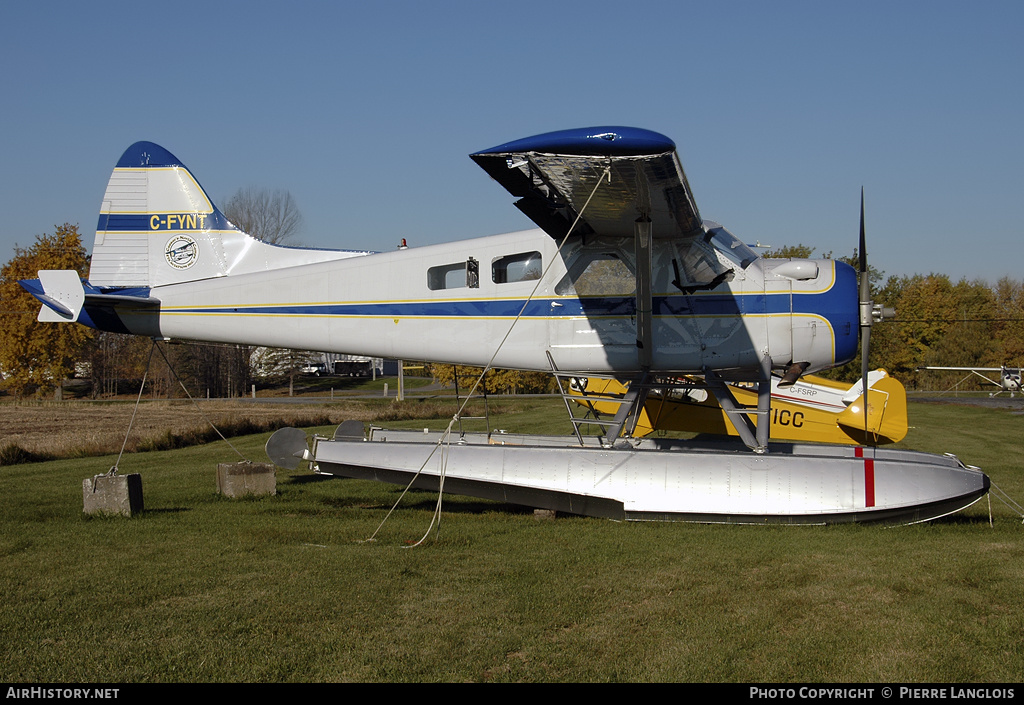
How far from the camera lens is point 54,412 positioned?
30859 mm

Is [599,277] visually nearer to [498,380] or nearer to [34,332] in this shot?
[498,380]

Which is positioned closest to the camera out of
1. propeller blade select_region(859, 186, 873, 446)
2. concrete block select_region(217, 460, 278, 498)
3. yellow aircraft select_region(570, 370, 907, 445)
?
propeller blade select_region(859, 186, 873, 446)

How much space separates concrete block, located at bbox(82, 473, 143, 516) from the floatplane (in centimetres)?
206

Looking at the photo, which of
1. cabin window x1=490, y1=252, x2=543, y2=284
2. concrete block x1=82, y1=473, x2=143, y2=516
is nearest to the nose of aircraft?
cabin window x1=490, y1=252, x2=543, y2=284

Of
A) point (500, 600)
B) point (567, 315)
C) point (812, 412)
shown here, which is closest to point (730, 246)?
point (567, 315)

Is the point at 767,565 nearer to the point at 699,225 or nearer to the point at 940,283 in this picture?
the point at 699,225

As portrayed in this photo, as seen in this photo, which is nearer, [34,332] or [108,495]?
[108,495]

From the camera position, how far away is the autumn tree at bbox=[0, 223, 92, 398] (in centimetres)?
4053

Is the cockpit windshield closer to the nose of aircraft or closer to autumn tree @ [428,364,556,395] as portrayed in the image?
the nose of aircraft

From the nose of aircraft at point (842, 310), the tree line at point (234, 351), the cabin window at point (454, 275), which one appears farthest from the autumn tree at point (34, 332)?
the nose of aircraft at point (842, 310)

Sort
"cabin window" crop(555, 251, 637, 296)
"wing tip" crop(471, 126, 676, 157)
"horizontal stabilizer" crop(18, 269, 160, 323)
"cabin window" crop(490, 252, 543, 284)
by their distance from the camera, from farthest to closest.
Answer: "horizontal stabilizer" crop(18, 269, 160, 323) → "cabin window" crop(490, 252, 543, 284) → "cabin window" crop(555, 251, 637, 296) → "wing tip" crop(471, 126, 676, 157)

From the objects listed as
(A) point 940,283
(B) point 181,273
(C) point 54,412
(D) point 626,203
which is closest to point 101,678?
(D) point 626,203

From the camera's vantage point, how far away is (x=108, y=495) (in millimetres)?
8477

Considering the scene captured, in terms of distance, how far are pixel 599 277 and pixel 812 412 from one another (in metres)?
5.90
